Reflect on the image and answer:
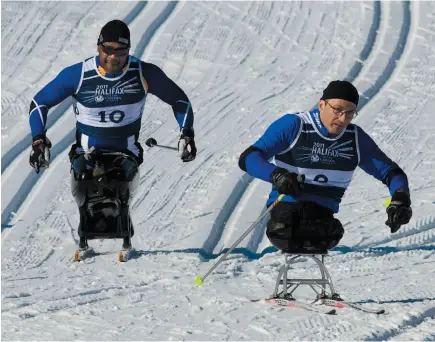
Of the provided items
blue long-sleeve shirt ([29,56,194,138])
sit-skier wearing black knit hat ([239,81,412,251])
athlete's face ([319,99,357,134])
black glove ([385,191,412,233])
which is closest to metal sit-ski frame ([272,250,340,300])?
sit-skier wearing black knit hat ([239,81,412,251])

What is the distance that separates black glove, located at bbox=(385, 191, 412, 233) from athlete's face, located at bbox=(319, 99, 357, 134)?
0.57 meters

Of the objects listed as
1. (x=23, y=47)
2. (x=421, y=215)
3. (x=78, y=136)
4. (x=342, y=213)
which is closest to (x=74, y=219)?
(x=78, y=136)

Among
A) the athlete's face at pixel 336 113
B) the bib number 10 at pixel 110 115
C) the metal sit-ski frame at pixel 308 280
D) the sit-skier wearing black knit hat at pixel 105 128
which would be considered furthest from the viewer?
the bib number 10 at pixel 110 115

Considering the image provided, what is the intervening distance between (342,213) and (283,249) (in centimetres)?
329

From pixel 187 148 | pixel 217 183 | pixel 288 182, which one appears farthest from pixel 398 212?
pixel 217 183

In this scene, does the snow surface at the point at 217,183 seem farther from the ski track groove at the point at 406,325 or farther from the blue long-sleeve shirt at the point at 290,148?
the blue long-sleeve shirt at the point at 290,148

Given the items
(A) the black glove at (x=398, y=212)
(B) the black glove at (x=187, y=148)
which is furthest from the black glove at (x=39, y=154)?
(A) the black glove at (x=398, y=212)

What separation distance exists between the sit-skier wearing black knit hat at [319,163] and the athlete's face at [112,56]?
1937 millimetres

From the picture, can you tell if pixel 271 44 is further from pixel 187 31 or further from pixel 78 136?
Result: pixel 78 136

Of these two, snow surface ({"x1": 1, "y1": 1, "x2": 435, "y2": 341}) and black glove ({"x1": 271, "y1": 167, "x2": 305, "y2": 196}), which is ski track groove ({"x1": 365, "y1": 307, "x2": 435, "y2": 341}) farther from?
black glove ({"x1": 271, "y1": 167, "x2": 305, "y2": 196})

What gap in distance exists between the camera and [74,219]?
10.4 meters

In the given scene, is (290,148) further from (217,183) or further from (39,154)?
(217,183)

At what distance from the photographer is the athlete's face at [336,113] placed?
23.5 feet

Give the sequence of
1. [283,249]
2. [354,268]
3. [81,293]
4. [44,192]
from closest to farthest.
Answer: [283,249] → [81,293] → [354,268] → [44,192]
